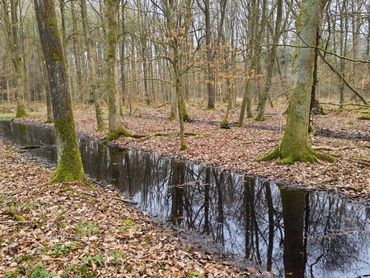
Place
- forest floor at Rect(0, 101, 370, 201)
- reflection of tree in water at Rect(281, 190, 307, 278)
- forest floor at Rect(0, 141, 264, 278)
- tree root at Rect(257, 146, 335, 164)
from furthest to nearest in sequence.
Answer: tree root at Rect(257, 146, 335, 164), forest floor at Rect(0, 101, 370, 201), reflection of tree in water at Rect(281, 190, 307, 278), forest floor at Rect(0, 141, 264, 278)

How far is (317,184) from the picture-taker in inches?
350

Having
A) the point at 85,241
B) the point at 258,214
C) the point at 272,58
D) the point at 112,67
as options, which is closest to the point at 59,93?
the point at 85,241

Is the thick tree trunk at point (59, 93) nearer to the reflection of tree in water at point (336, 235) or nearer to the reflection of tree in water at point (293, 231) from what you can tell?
the reflection of tree in water at point (293, 231)

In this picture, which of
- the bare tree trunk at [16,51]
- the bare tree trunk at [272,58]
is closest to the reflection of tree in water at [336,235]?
the bare tree trunk at [272,58]

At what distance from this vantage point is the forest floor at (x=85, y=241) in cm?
464

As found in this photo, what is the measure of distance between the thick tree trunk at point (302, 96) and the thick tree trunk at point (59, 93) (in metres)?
6.93

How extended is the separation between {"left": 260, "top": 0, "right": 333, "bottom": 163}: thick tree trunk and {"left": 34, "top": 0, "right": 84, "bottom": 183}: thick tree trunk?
693 centimetres

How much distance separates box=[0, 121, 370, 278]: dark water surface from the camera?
5656mm

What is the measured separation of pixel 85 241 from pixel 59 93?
4402 millimetres

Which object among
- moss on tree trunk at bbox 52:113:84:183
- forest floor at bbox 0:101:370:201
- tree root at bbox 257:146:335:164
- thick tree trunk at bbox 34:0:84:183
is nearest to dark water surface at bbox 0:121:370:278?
forest floor at bbox 0:101:370:201

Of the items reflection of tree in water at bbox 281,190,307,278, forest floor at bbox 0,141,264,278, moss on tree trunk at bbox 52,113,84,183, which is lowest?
reflection of tree in water at bbox 281,190,307,278

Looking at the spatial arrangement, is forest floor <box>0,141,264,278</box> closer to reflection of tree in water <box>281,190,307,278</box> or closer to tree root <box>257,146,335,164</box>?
reflection of tree in water <box>281,190,307,278</box>

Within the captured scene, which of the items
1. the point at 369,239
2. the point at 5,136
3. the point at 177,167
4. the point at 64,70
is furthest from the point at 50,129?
the point at 369,239

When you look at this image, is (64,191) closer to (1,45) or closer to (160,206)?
(160,206)
